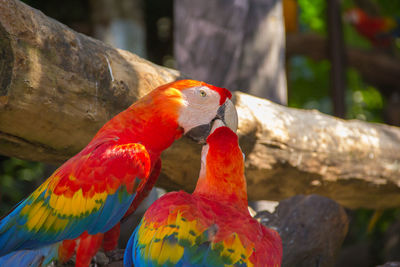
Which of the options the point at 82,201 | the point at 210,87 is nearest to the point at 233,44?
the point at 210,87

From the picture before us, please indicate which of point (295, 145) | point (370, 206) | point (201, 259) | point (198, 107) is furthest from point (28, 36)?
point (370, 206)

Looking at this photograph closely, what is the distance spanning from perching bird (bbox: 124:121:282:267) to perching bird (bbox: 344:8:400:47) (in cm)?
412

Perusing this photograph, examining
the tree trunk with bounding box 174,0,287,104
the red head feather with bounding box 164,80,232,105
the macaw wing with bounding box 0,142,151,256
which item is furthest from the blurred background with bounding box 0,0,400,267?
the macaw wing with bounding box 0,142,151,256

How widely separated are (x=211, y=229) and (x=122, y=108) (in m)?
0.75

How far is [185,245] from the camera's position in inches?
46.1

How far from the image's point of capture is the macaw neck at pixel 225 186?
4.32ft

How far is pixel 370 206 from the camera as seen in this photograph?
2.71 meters

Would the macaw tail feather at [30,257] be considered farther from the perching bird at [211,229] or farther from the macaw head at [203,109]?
the macaw head at [203,109]

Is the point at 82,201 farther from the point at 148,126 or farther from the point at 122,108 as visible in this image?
the point at 122,108

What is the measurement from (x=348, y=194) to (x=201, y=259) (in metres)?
1.56

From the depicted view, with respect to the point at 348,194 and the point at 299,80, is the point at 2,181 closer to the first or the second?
the point at 348,194

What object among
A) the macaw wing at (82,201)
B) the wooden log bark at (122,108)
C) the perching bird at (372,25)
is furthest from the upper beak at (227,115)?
the perching bird at (372,25)

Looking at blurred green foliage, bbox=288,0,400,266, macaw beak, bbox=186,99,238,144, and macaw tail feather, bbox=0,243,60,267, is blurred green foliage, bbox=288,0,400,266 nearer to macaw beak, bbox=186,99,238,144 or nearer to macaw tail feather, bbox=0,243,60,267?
macaw beak, bbox=186,99,238,144

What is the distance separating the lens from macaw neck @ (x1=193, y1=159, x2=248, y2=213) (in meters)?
1.32
